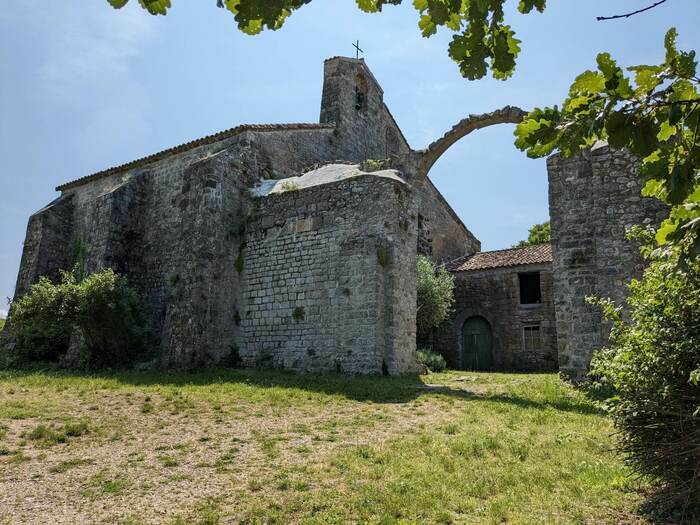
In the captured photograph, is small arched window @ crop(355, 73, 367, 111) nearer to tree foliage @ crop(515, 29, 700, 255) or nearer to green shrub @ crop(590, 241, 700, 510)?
green shrub @ crop(590, 241, 700, 510)

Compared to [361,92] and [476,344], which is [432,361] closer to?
[476,344]

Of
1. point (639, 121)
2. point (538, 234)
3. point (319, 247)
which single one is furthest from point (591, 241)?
point (538, 234)

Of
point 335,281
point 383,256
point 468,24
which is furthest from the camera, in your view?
point 335,281

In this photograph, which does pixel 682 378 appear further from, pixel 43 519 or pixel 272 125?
pixel 272 125

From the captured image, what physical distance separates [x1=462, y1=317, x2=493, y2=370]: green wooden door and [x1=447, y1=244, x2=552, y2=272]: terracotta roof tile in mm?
2248

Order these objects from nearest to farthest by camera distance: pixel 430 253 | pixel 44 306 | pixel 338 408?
pixel 338 408 → pixel 44 306 → pixel 430 253

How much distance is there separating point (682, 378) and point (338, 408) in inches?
210

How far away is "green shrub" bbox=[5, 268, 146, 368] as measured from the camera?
12680 mm

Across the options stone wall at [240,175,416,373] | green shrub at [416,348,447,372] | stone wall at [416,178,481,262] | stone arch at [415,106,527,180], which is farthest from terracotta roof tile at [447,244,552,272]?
stone wall at [240,175,416,373]

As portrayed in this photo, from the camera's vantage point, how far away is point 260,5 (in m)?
2.44

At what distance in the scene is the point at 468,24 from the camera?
2867mm

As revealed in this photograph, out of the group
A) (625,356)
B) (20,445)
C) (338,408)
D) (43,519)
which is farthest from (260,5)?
(338,408)

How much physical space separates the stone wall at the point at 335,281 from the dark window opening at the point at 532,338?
854 centimetres

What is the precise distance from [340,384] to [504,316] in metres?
11.7
